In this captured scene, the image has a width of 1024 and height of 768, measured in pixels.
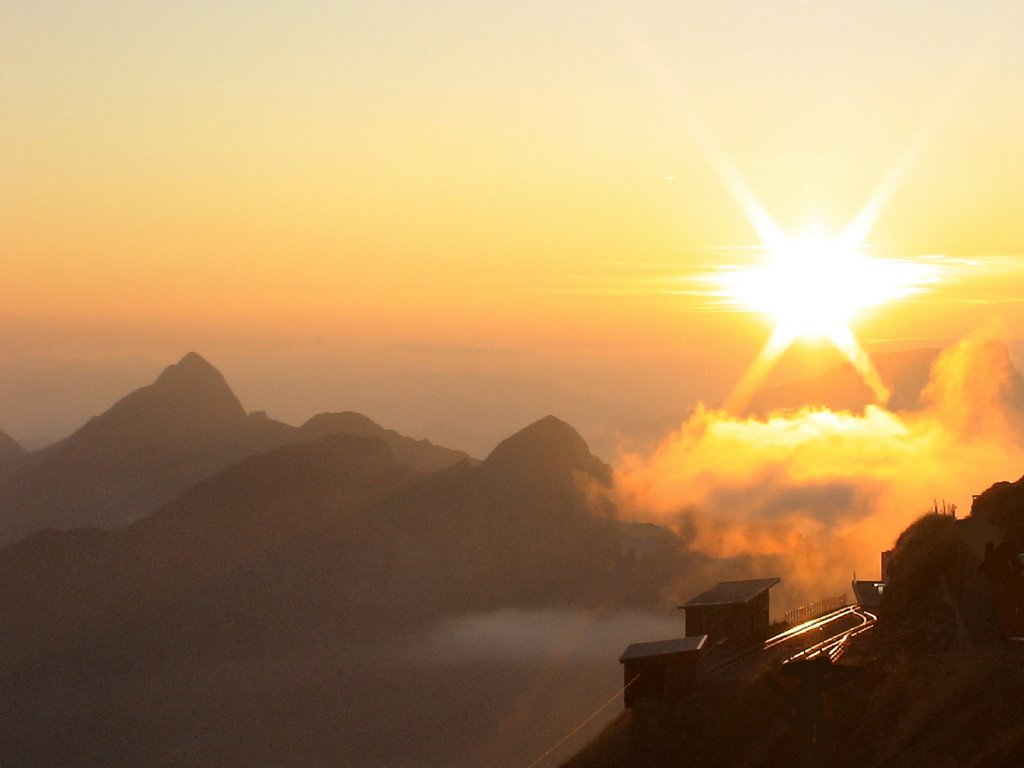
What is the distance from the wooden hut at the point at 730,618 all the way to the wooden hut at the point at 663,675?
1044 cm

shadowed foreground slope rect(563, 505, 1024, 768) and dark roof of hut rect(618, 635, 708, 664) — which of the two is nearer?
shadowed foreground slope rect(563, 505, 1024, 768)

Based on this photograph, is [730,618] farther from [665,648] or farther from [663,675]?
[663,675]

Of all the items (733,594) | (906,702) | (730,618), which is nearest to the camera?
(906,702)

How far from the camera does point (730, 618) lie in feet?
235

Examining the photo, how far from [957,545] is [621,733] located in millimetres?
16881

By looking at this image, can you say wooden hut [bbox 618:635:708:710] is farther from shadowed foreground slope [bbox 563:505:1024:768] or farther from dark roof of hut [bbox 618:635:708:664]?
shadowed foreground slope [bbox 563:505:1024:768]

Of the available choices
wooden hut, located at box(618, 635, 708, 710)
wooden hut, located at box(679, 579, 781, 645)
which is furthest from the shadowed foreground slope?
wooden hut, located at box(679, 579, 781, 645)

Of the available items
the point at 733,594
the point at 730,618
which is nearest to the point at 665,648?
the point at 730,618

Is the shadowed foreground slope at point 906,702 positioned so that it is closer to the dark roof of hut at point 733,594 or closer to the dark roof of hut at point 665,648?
the dark roof of hut at point 665,648

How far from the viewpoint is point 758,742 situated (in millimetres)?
49094

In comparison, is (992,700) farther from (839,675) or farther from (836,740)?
(839,675)

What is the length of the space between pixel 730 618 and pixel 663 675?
12449mm

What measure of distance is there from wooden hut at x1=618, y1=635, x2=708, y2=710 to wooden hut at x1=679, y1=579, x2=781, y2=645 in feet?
34.3

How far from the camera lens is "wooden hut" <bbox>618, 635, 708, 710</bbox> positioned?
5994 cm
